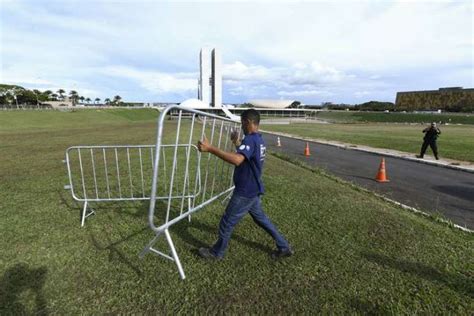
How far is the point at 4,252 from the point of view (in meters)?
3.49

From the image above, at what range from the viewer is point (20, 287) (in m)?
2.83

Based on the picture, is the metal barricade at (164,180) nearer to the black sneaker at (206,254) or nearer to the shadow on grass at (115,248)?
the shadow on grass at (115,248)

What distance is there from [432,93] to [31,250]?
142278mm

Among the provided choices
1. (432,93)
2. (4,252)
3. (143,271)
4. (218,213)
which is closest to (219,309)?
(143,271)

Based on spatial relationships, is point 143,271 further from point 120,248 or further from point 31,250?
point 31,250

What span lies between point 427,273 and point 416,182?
18.9 feet

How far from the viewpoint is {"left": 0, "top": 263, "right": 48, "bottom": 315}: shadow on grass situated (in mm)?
2523

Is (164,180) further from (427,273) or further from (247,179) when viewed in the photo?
(427,273)

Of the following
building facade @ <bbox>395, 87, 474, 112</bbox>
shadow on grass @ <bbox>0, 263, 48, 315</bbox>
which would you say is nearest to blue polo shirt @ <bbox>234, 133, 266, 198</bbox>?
shadow on grass @ <bbox>0, 263, 48, 315</bbox>

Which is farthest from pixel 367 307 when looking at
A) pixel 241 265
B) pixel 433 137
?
pixel 433 137

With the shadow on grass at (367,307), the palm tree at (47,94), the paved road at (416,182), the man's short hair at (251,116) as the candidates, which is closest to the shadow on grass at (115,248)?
the man's short hair at (251,116)

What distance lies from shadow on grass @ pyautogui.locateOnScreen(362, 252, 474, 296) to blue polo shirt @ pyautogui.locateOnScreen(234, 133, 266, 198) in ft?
5.84

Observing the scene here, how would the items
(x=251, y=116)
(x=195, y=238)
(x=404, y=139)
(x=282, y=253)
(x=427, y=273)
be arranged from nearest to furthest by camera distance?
(x=251, y=116), (x=427, y=273), (x=282, y=253), (x=195, y=238), (x=404, y=139)

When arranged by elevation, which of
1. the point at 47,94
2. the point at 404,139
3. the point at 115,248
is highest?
the point at 47,94
